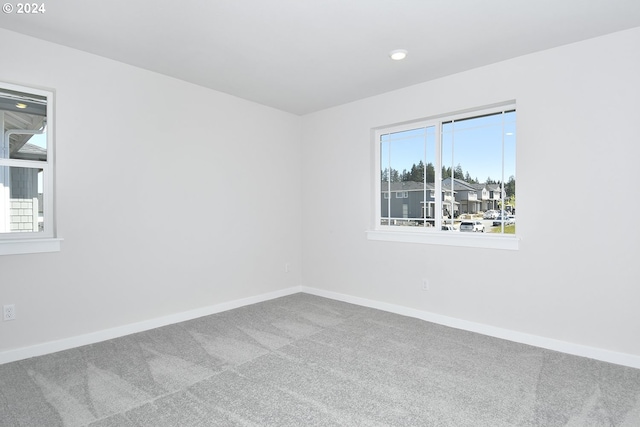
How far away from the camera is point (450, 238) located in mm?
3557

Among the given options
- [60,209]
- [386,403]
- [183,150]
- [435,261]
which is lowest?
[386,403]

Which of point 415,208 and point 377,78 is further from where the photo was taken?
point 415,208

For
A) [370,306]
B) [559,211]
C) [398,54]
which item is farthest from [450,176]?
[370,306]

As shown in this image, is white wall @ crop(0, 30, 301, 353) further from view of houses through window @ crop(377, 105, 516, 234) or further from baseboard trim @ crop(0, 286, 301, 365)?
view of houses through window @ crop(377, 105, 516, 234)

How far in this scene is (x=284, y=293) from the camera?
4770mm

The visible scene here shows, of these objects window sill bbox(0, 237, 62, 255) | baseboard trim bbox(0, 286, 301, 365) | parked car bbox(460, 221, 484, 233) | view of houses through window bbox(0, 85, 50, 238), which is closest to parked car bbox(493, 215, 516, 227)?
parked car bbox(460, 221, 484, 233)

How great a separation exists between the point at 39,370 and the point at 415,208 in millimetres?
3692

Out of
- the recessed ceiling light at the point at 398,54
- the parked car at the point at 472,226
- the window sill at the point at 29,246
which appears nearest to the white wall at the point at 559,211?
the parked car at the point at 472,226

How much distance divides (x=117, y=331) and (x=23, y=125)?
1933 mm

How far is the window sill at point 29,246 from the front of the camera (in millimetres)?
2652

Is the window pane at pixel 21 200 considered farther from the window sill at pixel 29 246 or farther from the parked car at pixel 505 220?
the parked car at pixel 505 220

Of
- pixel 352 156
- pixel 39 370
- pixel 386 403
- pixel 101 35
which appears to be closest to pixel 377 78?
pixel 352 156

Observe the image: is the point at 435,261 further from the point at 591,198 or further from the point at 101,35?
the point at 101,35

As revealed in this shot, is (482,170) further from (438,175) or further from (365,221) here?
(365,221)
